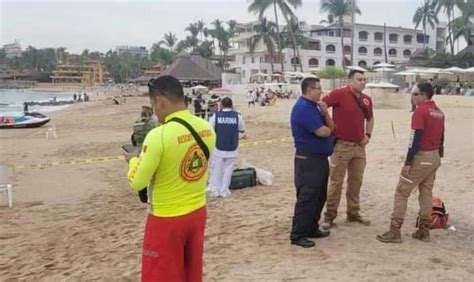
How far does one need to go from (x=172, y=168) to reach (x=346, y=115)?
3.33 metres

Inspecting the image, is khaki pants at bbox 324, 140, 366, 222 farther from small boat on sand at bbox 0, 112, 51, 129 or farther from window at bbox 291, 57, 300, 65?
window at bbox 291, 57, 300, 65

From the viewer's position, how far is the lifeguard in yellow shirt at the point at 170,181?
2.96m

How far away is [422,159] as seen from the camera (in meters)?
5.52

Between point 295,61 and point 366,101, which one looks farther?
point 295,61

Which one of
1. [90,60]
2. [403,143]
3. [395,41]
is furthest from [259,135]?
[90,60]

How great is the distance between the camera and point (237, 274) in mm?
4824

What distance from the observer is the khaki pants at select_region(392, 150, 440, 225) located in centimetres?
553

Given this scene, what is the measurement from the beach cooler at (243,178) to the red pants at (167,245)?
5.78m

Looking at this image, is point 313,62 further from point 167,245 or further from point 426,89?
point 167,245

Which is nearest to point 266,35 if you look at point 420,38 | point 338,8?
point 338,8

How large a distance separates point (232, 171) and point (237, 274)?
4026 millimetres

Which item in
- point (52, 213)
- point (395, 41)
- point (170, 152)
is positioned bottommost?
point (52, 213)

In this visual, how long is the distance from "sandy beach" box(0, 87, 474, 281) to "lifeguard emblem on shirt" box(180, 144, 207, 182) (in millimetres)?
1878

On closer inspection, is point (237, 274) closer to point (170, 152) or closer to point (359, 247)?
point (359, 247)
